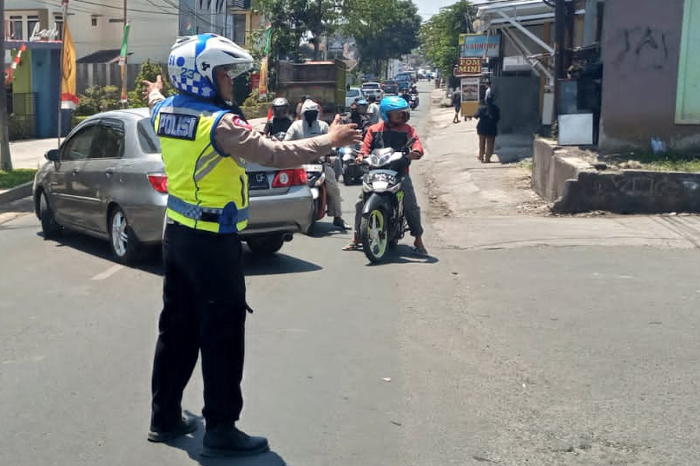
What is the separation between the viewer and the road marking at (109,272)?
8.91 m

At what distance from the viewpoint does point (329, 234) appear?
Answer: 11.8 meters

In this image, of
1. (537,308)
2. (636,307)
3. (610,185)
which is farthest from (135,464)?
(610,185)

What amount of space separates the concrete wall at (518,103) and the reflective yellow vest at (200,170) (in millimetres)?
26091

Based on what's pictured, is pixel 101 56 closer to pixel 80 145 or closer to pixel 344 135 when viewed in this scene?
pixel 80 145

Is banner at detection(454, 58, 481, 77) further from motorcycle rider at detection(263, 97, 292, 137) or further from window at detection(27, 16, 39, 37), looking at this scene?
window at detection(27, 16, 39, 37)

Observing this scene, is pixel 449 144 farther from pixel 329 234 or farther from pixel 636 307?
pixel 636 307

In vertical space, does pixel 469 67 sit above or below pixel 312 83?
above

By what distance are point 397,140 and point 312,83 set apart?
20067mm

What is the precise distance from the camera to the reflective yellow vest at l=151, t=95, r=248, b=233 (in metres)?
4.34

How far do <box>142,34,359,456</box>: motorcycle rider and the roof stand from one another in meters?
44.1

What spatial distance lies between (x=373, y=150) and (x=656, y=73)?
19.2 ft

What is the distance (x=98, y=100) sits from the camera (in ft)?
116

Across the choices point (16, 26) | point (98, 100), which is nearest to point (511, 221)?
point (98, 100)

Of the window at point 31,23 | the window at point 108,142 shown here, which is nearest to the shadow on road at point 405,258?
the window at point 108,142
